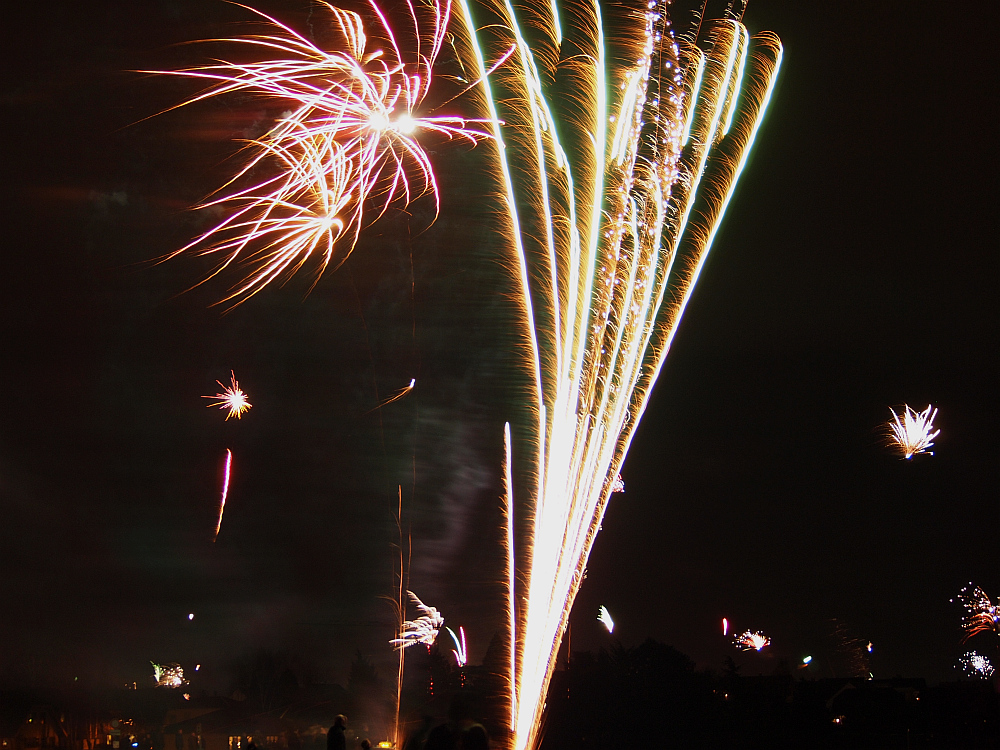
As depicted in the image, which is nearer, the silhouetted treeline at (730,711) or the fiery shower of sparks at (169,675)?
the silhouetted treeline at (730,711)

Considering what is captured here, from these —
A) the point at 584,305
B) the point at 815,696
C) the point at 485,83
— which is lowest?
the point at 815,696

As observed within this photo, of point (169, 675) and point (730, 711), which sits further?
point (169, 675)

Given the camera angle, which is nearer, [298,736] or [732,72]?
[732,72]

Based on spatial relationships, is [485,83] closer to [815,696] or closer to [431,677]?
[815,696]

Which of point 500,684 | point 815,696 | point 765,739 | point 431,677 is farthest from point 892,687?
point 431,677

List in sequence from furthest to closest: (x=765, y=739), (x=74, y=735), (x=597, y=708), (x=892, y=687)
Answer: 1. (x=74, y=735)
2. (x=892, y=687)
3. (x=597, y=708)
4. (x=765, y=739)

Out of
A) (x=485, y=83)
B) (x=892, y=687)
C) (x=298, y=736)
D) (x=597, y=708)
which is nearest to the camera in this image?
(x=485, y=83)

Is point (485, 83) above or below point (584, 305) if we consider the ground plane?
above

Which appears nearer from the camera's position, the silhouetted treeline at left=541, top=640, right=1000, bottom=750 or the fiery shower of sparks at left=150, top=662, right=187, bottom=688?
the silhouetted treeline at left=541, top=640, right=1000, bottom=750
